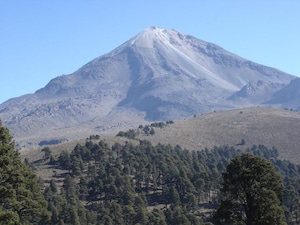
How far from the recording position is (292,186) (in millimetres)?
100125

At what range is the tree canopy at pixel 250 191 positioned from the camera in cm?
2475

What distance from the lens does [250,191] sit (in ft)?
84.2

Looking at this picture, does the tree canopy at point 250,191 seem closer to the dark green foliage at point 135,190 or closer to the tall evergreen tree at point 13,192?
the tall evergreen tree at point 13,192

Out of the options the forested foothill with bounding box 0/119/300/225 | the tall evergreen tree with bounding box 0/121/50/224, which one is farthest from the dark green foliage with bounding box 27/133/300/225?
the tall evergreen tree with bounding box 0/121/50/224

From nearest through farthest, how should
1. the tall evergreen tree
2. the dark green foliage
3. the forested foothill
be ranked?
1. the tall evergreen tree
2. the forested foothill
3. the dark green foliage

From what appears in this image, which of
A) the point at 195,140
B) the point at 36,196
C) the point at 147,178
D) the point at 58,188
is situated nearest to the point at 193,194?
the point at 147,178

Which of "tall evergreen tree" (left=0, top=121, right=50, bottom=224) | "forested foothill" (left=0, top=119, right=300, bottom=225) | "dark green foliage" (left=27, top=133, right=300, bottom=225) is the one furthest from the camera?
"dark green foliage" (left=27, top=133, right=300, bottom=225)

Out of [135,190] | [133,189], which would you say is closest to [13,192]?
[133,189]

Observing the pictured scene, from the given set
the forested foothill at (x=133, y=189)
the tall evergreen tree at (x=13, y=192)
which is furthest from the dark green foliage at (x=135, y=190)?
the tall evergreen tree at (x=13, y=192)

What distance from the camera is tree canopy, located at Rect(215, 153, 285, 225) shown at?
24.8 m

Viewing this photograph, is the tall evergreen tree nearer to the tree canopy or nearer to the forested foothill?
the tree canopy

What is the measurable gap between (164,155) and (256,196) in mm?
104303

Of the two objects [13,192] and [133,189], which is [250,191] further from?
[133,189]

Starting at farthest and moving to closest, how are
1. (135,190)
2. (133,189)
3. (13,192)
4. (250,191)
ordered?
1. (135,190)
2. (133,189)
3. (250,191)
4. (13,192)
